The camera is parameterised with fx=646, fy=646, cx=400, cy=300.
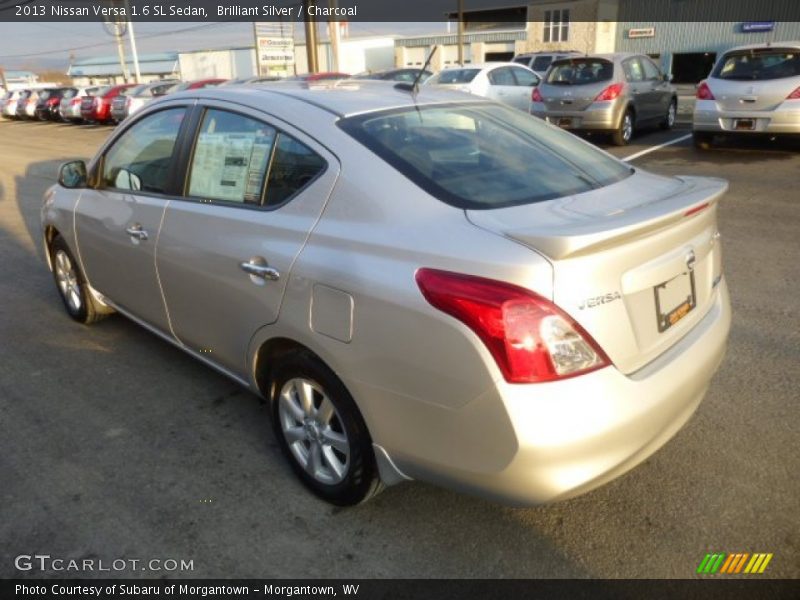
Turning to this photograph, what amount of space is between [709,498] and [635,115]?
1075 centimetres

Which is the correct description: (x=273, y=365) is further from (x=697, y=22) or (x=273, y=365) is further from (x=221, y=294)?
(x=697, y=22)

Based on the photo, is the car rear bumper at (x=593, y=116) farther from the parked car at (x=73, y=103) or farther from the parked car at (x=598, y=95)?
the parked car at (x=73, y=103)

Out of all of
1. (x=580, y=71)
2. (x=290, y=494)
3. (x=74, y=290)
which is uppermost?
(x=580, y=71)

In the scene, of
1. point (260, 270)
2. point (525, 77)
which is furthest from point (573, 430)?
point (525, 77)

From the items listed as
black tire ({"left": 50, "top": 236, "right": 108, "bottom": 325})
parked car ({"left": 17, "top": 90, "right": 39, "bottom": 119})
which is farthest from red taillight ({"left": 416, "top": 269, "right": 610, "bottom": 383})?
parked car ({"left": 17, "top": 90, "right": 39, "bottom": 119})

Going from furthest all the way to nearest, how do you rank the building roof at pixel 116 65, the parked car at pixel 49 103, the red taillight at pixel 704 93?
the building roof at pixel 116 65 → the parked car at pixel 49 103 → the red taillight at pixel 704 93

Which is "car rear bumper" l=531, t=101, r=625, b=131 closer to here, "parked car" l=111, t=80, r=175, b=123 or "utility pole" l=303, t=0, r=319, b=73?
"utility pole" l=303, t=0, r=319, b=73

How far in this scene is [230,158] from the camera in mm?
3000

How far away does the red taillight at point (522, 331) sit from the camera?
1.93 m

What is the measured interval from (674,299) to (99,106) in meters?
25.9

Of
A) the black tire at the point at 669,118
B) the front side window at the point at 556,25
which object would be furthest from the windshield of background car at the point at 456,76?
the front side window at the point at 556,25

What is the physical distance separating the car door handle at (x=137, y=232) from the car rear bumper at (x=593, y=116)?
9505 mm

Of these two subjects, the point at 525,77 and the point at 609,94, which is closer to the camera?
the point at 609,94

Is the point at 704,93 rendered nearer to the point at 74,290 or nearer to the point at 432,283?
the point at 74,290
